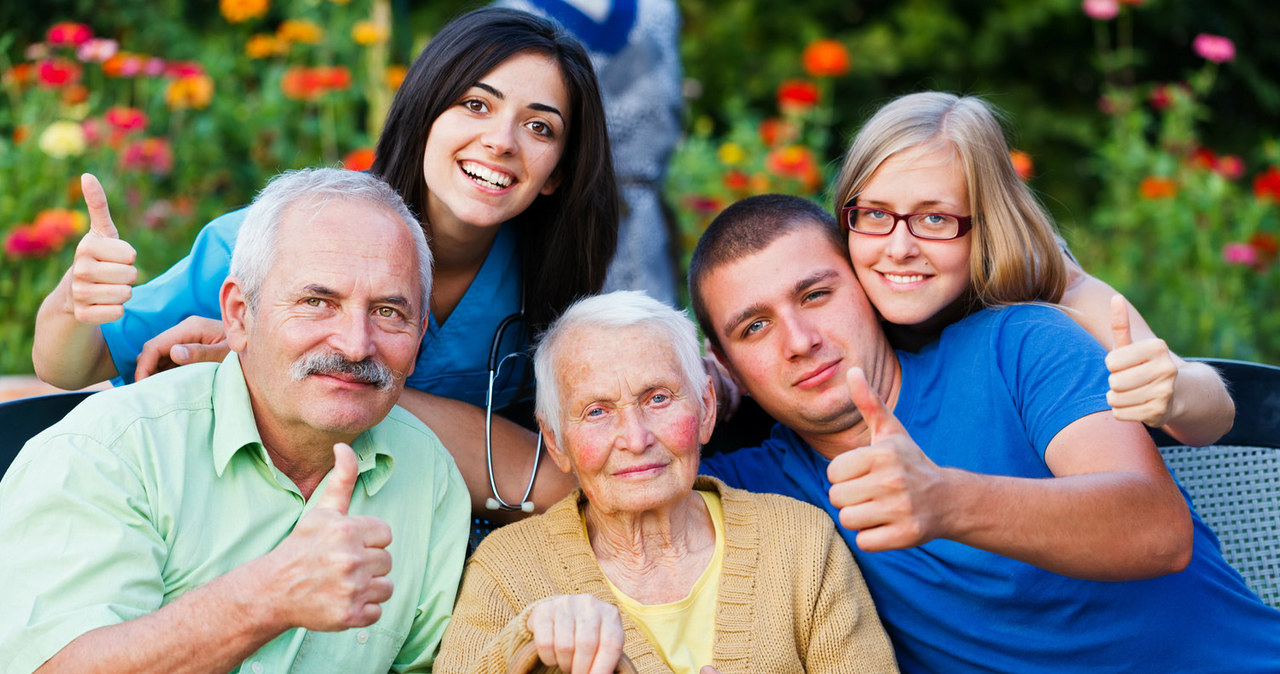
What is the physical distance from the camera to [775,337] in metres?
2.50

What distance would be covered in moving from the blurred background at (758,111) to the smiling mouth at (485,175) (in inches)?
49.5

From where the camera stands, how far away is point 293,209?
2.17 metres

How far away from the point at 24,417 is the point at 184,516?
0.55 metres

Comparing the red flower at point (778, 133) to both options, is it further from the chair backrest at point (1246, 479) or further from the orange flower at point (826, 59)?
the chair backrest at point (1246, 479)

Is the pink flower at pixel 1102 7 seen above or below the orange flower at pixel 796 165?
above

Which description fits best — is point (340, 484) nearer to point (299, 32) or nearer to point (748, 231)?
point (748, 231)

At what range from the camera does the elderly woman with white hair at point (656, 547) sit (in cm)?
224

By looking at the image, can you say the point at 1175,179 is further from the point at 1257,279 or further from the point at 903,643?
the point at 903,643

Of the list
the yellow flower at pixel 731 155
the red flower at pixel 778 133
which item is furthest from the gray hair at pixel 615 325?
the red flower at pixel 778 133

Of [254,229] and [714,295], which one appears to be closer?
[254,229]

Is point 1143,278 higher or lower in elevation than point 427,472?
lower

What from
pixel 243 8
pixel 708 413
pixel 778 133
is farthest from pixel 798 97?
pixel 708 413

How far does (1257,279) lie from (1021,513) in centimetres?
406

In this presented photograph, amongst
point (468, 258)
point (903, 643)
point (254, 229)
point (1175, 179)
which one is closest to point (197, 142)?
point (468, 258)
